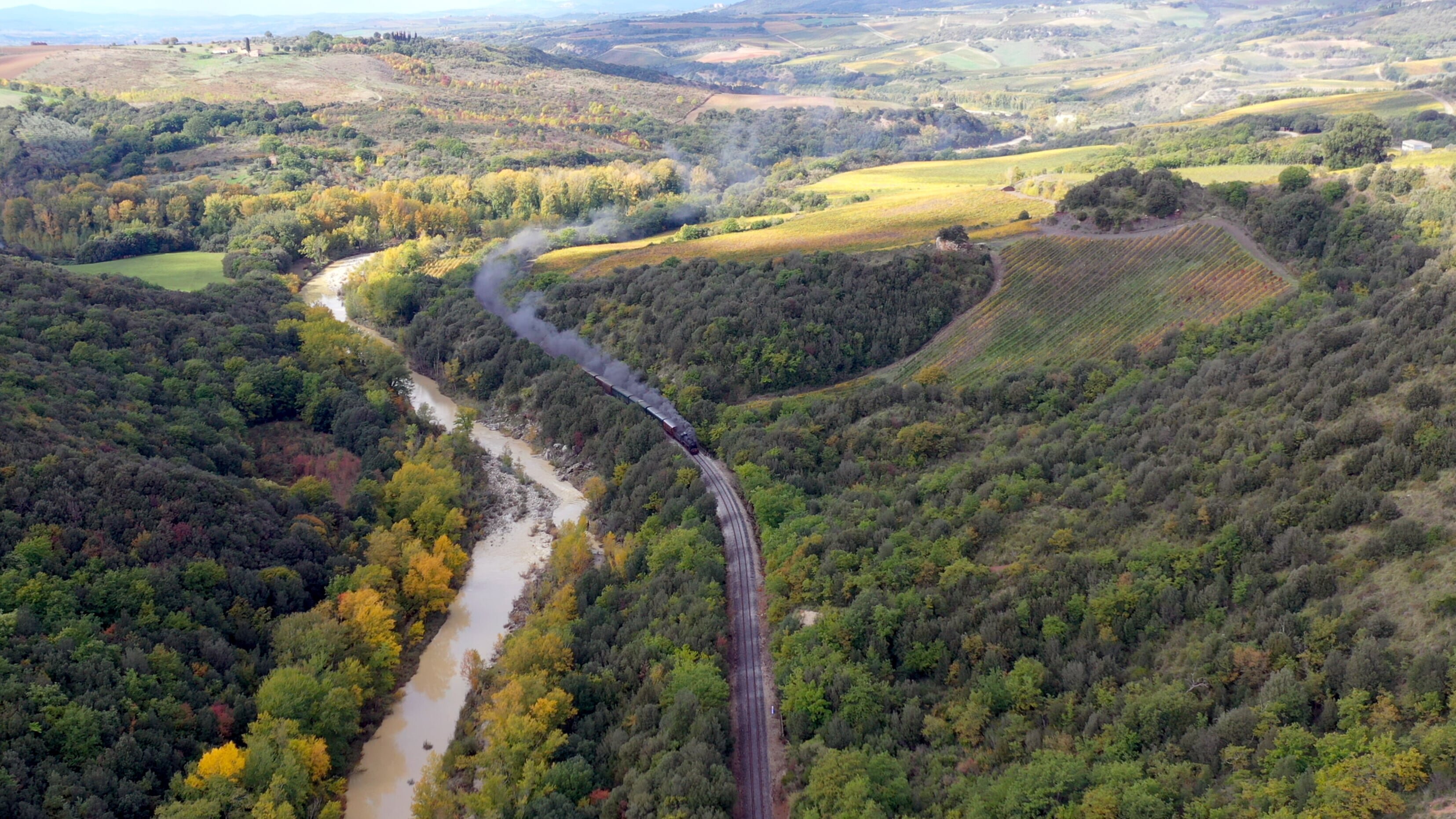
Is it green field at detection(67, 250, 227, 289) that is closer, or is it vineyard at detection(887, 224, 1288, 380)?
vineyard at detection(887, 224, 1288, 380)

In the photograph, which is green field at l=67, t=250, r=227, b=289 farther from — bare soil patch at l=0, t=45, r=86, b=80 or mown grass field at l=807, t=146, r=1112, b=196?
bare soil patch at l=0, t=45, r=86, b=80

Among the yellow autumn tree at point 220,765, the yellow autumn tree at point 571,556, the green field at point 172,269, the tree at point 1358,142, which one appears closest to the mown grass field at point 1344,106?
the tree at point 1358,142

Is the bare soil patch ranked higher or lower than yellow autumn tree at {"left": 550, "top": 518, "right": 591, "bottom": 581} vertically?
higher

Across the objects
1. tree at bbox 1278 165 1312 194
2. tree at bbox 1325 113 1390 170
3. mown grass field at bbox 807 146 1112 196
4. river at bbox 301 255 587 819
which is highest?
tree at bbox 1325 113 1390 170

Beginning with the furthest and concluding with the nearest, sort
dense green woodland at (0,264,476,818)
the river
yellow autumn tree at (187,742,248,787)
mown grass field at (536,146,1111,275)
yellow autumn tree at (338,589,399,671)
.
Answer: mown grass field at (536,146,1111,275), yellow autumn tree at (338,589,399,671), the river, dense green woodland at (0,264,476,818), yellow autumn tree at (187,742,248,787)

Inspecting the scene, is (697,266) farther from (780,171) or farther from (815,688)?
(780,171)

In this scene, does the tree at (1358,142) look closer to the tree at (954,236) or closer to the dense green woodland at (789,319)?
the tree at (954,236)

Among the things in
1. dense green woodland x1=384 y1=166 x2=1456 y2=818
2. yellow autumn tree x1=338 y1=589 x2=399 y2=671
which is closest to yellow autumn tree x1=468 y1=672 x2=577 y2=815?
dense green woodland x1=384 y1=166 x2=1456 y2=818
